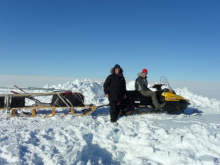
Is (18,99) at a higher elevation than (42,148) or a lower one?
higher

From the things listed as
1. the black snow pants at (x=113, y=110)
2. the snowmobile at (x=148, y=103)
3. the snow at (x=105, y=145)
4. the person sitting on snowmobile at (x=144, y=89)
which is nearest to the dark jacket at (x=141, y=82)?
the person sitting on snowmobile at (x=144, y=89)

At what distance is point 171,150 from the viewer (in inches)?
131

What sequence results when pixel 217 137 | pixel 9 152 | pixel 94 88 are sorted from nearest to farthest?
pixel 9 152
pixel 217 137
pixel 94 88

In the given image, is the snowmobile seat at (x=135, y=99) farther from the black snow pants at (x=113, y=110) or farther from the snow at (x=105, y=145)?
the snow at (x=105, y=145)

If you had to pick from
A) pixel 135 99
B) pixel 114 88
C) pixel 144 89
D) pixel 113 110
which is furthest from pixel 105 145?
pixel 144 89

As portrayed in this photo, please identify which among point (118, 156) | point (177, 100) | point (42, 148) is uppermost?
point (177, 100)

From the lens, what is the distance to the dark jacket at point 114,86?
5641mm

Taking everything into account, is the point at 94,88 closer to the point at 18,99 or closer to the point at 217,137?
the point at 18,99

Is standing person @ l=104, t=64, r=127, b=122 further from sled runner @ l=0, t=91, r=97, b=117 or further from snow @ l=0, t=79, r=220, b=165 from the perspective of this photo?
snow @ l=0, t=79, r=220, b=165

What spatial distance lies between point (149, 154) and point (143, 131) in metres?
1.05

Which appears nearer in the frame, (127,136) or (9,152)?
(9,152)

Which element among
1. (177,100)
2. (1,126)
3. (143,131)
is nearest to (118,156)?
(143,131)

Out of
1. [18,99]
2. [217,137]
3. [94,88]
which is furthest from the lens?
[94,88]

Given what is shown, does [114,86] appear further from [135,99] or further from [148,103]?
[148,103]
